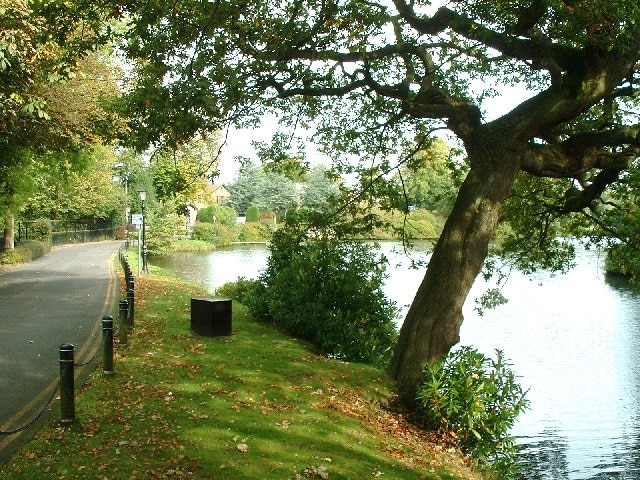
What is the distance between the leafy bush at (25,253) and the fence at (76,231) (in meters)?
4.61

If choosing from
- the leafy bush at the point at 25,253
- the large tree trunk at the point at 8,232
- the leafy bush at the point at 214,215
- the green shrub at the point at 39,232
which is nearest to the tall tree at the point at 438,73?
the leafy bush at the point at 25,253

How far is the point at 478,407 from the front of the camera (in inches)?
401

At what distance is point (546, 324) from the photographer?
2481 centimetres

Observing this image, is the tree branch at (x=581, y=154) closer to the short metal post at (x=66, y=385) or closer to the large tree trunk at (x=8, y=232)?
the short metal post at (x=66, y=385)

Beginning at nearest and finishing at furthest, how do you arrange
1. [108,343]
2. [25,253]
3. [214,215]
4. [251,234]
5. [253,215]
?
[108,343] → [25,253] → [214,215] → [251,234] → [253,215]

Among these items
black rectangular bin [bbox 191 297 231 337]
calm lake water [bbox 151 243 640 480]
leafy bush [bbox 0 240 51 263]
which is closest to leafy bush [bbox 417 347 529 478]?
calm lake water [bbox 151 243 640 480]

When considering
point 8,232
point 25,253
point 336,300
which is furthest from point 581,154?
point 8,232

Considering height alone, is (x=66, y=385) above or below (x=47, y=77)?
below

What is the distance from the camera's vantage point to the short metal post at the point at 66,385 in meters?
7.88

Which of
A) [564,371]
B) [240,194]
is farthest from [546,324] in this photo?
[240,194]

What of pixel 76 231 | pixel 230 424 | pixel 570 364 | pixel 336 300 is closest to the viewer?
pixel 230 424

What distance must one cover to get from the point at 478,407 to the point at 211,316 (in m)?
6.43

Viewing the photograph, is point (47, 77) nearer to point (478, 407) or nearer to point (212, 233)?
point (478, 407)

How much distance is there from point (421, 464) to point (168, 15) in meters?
8.09
